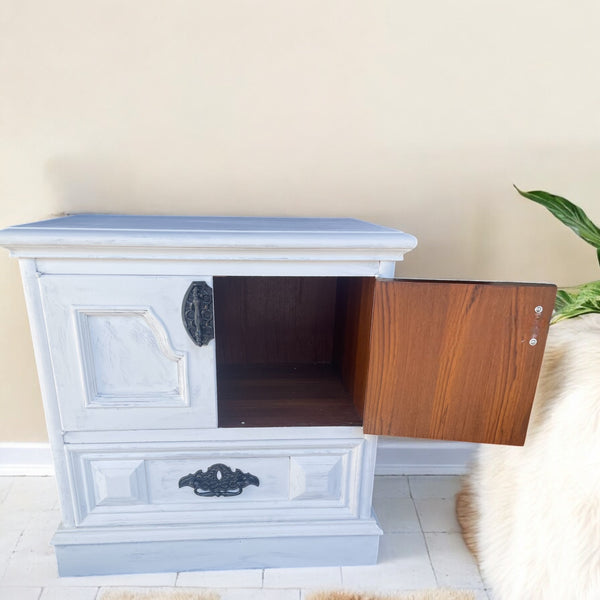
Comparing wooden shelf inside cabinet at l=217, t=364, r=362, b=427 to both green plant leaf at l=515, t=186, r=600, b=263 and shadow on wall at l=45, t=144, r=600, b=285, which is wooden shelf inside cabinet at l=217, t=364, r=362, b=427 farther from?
green plant leaf at l=515, t=186, r=600, b=263

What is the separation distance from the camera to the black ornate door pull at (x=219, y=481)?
94cm

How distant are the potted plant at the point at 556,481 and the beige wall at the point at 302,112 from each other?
0.28m

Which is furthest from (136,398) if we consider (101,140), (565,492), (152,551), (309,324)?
(565,492)

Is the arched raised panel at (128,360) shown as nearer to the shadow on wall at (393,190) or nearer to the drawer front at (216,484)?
the drawer front at (216,484)

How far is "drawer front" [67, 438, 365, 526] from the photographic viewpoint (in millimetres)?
907

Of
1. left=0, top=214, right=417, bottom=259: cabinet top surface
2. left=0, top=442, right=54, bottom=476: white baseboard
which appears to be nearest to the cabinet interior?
left=0, top=214, right=417, bottom=259: cabinet top surface

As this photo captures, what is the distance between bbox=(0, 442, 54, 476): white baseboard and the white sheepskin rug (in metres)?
1.20

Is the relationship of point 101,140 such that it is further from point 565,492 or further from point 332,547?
point 565,492

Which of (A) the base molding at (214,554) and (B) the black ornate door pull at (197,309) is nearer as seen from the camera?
(B) the black ornate door pull at (197,309)

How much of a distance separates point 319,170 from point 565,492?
0.85 metres

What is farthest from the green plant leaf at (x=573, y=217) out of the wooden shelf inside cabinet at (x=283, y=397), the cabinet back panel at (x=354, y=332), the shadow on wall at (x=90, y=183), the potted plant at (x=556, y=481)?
the shadow on wall at (x=90, y=183)

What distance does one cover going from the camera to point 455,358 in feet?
2.61

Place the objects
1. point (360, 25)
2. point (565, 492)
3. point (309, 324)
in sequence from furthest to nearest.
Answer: point (309, 324) < point (360, 25) < point (565, 492)

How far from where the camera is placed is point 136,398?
85cm
